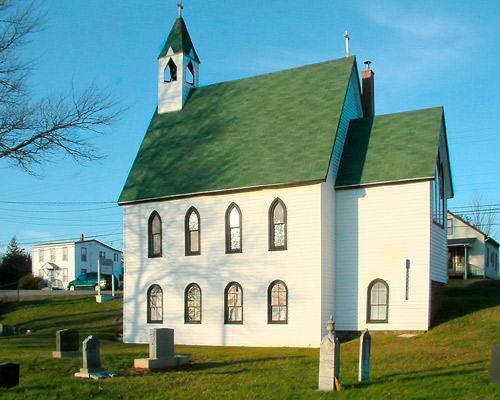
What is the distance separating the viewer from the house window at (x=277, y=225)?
25739mm

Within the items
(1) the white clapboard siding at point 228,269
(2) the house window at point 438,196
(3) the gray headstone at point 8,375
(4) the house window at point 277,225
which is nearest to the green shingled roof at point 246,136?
(1) the white clapboard siding at point 228,269

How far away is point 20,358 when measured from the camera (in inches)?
736

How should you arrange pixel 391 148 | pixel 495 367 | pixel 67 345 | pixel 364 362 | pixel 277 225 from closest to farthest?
pixel 495 367
pixel 364 362
pixel 67 345
pixel 277 225
pixel 391 148

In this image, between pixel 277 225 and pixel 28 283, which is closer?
pixel 277 225

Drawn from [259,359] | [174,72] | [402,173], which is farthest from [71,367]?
[174,72]

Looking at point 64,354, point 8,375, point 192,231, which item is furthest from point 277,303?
point 8,375

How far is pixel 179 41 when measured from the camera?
3472 centimetres

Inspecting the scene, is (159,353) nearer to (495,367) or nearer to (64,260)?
(495,367)

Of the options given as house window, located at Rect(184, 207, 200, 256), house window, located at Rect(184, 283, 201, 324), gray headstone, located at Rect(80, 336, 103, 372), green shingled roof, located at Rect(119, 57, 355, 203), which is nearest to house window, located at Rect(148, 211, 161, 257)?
green shingled roof, located at Rect(119, 57, 355, 203)

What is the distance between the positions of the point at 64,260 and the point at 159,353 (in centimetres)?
6031

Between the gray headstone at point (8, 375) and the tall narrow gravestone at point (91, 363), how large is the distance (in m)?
2.47

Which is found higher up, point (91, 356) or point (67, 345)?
point (91, 356)

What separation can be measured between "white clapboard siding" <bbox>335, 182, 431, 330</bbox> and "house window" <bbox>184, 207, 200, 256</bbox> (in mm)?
6403

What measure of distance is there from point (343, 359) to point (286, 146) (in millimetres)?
11246
